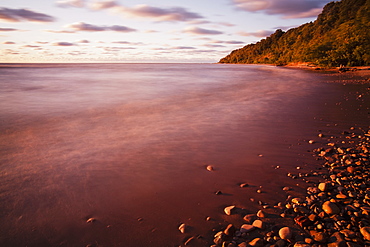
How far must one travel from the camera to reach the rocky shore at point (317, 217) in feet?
9.66

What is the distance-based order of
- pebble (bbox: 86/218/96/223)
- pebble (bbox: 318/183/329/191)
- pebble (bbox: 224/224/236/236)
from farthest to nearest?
pebble (bbox: 318/183/329/191) → pebble (bbox: 86/218/96/223) → pebble (bbox: 224/224/236/236)

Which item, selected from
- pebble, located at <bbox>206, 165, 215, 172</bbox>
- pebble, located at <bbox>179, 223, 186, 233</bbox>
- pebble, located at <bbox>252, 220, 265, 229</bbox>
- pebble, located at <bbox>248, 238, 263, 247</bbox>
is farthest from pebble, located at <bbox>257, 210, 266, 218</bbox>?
pebble, located at <bbox>206, 165, 215, 172</bbox>

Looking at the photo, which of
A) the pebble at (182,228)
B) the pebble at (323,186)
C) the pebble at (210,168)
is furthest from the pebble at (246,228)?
the pebble at (210,168)

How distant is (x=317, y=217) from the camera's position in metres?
3.29

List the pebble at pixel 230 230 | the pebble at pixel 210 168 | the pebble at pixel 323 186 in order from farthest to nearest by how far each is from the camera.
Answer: the pebble at pixel 210 168, the pebble at pixel 323 186, the pebble at pixel 230 230

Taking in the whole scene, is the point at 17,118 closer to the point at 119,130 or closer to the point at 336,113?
the point at 119,130

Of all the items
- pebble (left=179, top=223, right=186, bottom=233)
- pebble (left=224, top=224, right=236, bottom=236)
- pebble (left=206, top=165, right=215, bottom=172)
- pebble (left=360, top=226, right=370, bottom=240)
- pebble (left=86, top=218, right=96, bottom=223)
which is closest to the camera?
pebble (left=360, top=226, right=370, bottom=240)

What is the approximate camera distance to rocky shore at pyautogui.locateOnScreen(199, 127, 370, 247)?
9.66ft

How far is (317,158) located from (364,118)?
17.8ft

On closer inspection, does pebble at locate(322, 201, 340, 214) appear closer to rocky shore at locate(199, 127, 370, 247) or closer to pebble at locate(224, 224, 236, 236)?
rocky shore at locate(199, 127, 370, 247)

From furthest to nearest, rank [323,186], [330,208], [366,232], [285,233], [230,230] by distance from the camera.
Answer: [323,186] < [330,208] < [230,230] < [285,233] < [366,232]

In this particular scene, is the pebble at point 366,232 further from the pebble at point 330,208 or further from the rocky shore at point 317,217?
the pebble at point 330,208

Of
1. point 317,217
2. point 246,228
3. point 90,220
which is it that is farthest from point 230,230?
point 90,220

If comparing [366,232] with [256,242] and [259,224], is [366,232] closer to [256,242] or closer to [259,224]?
[259,224]
